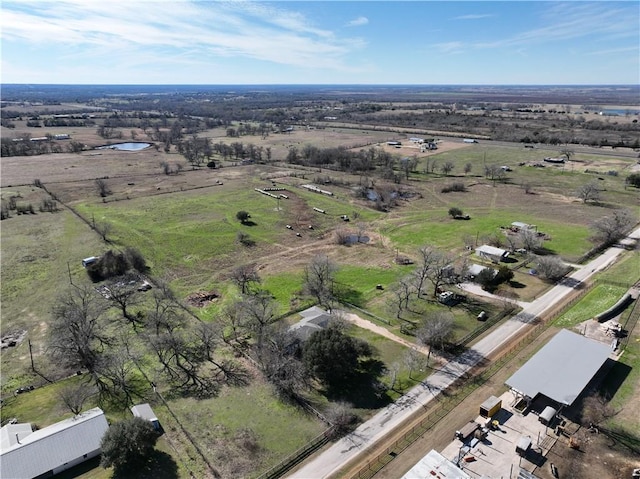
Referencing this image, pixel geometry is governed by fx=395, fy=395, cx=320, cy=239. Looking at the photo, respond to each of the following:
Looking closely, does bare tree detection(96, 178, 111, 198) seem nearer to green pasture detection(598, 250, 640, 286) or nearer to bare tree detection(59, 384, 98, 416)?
bare tree detection(59, 384, 98, 416)

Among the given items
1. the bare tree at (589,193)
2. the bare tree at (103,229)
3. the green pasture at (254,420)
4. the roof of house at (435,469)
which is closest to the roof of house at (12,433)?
the green pasture at (254,420)

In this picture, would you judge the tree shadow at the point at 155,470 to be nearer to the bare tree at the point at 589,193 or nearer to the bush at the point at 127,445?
the bush at the point at 127,445

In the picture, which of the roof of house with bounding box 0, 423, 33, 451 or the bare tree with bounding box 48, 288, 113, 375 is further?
the bare tree with bounding box 48, 288, 113, 375

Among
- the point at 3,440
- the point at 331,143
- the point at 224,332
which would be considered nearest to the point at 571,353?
the point at 224,332

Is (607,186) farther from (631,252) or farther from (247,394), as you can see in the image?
(247,394)

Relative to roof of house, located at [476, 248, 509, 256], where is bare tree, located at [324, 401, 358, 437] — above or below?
below

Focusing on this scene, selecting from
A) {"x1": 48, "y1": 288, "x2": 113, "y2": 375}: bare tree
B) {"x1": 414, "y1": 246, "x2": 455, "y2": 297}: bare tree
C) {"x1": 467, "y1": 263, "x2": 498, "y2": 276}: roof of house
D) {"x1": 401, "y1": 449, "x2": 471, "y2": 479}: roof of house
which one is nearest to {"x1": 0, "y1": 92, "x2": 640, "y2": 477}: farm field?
{"x1": 48, "y1": 288, "x2": 113, "y2": 375}: bare tree

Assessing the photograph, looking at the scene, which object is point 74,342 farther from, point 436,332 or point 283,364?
point 436,332
